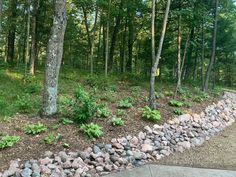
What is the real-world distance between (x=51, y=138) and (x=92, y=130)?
0.91 metres

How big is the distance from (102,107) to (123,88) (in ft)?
11.4

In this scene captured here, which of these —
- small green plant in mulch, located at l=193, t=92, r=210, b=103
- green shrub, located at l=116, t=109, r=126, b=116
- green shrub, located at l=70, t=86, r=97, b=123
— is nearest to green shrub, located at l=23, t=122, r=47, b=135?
green shrub, located at l=70, t=86, r=97, b=123

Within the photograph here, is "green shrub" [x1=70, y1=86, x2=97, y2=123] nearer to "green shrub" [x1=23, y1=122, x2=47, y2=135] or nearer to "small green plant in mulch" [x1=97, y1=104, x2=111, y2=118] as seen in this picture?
"small green plant in mulch" [x1=97, y1=104, x2=111, y2=118]

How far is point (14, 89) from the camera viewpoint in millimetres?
9016

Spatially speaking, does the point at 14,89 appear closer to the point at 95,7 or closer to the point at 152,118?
the point at 152,118

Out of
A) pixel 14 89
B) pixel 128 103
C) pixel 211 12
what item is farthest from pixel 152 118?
pixel 211 12

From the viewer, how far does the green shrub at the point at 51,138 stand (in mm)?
5824

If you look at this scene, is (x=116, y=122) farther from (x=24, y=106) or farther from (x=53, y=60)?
(x=24, y=106)

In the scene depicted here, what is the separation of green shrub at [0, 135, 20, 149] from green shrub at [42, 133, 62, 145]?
1.75 feet

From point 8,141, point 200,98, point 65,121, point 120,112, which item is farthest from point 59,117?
point 200,98

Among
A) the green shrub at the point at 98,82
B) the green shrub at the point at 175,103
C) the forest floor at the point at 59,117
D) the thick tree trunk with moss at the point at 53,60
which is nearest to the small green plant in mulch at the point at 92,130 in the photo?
the forest floor at the point at 59,117

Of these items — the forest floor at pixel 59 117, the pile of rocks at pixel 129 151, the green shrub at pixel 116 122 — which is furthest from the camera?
the green shrub at pixel 116 122

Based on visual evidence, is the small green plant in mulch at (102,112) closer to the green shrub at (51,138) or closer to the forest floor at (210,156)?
the green shrub at (51,138)

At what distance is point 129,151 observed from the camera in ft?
21.0
